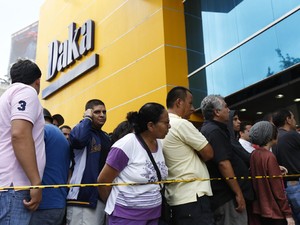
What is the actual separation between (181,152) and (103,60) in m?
9.65

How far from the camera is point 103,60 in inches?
469

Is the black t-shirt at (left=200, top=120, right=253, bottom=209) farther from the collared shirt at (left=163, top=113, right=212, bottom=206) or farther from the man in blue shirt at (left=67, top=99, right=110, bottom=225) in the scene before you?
the man in blue shirt at (left=67, top=99, right=110, bottom=225)

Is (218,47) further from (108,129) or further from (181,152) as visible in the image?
(181,152)

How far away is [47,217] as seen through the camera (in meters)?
2.35

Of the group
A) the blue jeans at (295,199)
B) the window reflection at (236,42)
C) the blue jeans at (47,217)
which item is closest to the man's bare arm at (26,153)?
the blue jeans at (47,217)

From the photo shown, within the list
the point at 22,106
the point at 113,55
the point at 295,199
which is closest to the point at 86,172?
the point at 22,106

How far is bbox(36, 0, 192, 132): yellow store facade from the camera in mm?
9484

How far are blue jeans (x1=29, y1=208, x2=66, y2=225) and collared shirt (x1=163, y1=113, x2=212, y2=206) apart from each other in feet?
3.14

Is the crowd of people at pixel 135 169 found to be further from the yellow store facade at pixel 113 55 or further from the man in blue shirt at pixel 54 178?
the yellow store facade at pixel 113 55

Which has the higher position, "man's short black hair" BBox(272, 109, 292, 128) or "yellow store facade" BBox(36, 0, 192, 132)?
"yellow store facade" BBox(36, 0, 192, 132)

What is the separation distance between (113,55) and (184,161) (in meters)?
9.15

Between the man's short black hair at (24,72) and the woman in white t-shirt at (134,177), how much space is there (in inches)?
33.4

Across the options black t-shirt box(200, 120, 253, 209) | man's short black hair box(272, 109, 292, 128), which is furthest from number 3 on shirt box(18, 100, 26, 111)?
man's short black hair box(272, 109, 292, 128)

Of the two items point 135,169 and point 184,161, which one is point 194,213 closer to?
point 184,161
